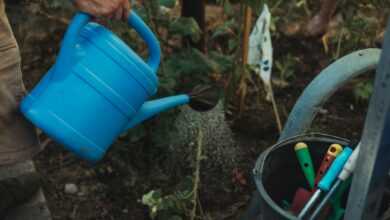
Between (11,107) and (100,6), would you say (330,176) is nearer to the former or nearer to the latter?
(100,6)

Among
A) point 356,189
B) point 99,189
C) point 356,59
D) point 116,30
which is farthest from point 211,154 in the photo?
point 356,189

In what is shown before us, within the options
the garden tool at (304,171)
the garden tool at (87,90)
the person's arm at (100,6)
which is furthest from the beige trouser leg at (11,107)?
the garden tool at (304,171)

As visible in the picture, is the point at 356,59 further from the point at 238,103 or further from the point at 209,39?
the point at 209,39

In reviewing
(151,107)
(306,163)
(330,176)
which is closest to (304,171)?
(306,163)

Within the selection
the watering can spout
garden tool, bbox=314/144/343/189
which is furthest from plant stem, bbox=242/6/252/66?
garden tool, bbox=314/144/343/189

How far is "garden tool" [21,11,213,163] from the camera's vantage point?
114 cm

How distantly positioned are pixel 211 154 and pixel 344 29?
790 mm

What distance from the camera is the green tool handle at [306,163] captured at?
3.84 feet

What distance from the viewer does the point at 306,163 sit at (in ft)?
3.89

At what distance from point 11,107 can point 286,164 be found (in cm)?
61

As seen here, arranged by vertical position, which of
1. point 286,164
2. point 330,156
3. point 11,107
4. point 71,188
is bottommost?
point 71,188

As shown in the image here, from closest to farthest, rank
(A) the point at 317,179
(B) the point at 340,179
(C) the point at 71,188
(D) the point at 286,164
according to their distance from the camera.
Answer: (B) the point at 340,179 < (A) the point at 317,179 < (D) the point at 286,164 < (C) the point at 71,188

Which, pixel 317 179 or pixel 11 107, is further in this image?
pixel 11 107

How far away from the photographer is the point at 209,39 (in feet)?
7.93
